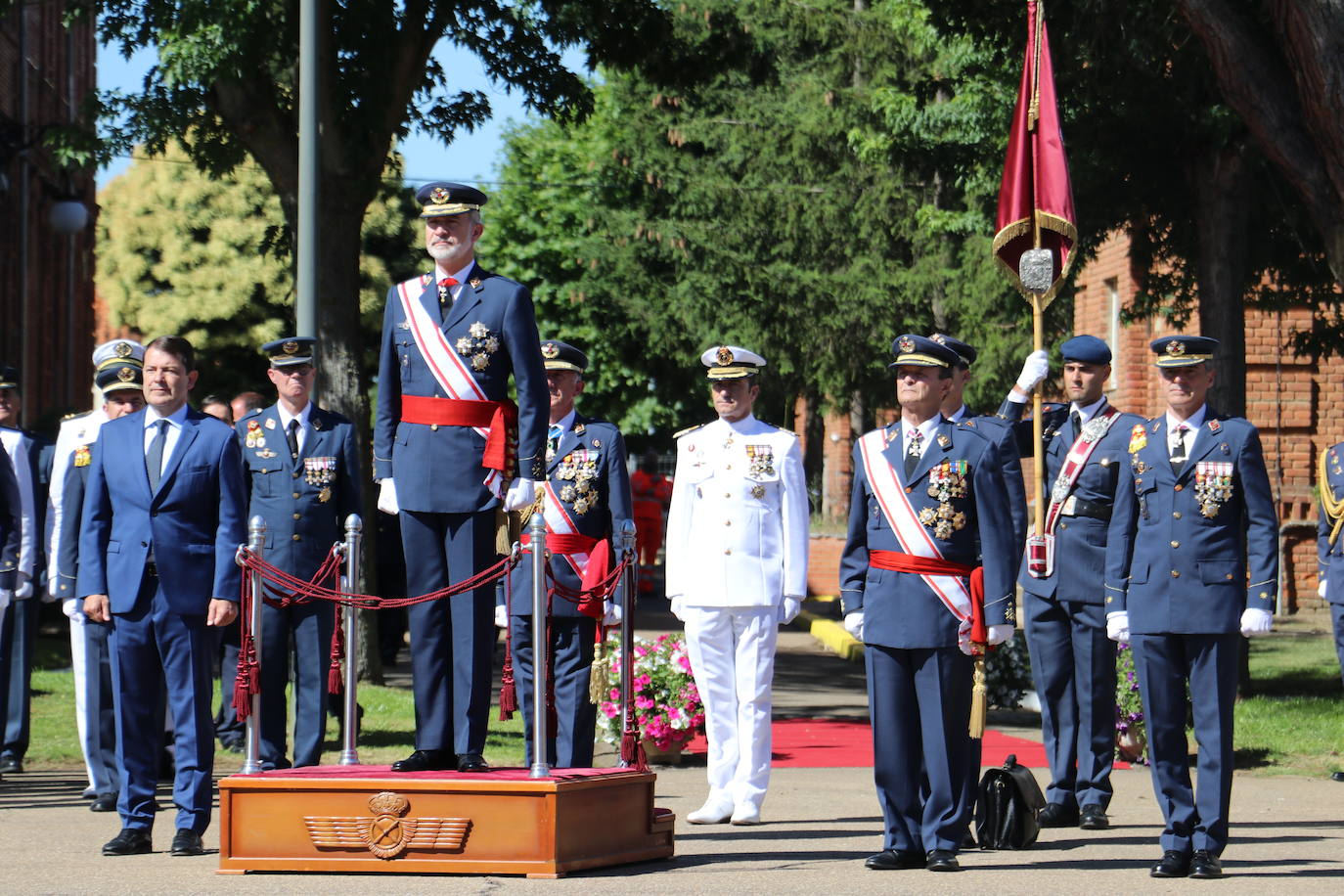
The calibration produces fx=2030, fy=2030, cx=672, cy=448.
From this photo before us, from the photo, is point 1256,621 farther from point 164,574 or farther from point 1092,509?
point 164,574

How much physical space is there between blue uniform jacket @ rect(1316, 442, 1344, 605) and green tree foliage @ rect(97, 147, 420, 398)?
27780 mm

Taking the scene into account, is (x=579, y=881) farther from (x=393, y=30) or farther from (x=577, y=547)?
(x=393, y=30)

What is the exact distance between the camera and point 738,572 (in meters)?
10.2

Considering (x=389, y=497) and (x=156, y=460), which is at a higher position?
(x=156, y=460)

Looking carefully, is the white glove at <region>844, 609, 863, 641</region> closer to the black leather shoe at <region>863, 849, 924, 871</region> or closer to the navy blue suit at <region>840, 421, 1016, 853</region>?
the navy blue suit at <region>840, 421, 1016, 853</region>

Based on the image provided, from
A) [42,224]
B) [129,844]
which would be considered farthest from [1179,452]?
[42,224]

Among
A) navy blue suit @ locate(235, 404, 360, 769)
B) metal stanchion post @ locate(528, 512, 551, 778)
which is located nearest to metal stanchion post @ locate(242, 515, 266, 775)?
metal stanchion post @ locate(528, 512, 551, 778)

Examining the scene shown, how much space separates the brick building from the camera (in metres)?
28.3

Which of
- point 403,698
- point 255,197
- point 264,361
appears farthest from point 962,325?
point 255,197

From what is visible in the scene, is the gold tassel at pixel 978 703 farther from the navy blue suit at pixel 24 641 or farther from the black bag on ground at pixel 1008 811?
the navy blue suit at pixel 24 641

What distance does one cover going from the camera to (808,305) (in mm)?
30672

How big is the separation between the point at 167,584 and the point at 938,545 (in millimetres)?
3275

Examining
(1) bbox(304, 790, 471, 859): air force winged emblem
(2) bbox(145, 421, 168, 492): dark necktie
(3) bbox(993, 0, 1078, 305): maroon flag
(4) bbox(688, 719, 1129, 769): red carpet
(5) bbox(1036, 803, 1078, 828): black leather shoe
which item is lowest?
(4) bbox(688, 719, 1129, 769): red carpet

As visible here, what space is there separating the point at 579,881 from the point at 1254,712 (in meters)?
9.50
